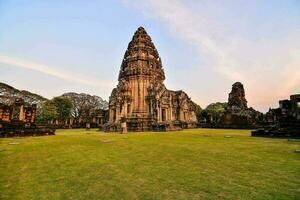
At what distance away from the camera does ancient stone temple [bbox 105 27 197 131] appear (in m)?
29.7

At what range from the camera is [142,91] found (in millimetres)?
31078

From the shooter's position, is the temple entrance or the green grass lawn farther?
the temple entrance

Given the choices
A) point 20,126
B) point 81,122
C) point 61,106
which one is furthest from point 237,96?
point 61,106

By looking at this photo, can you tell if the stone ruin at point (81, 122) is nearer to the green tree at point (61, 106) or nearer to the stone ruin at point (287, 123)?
the green tree at point (61, 106)

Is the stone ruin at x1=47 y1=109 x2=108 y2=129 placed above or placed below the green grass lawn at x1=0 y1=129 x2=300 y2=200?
above

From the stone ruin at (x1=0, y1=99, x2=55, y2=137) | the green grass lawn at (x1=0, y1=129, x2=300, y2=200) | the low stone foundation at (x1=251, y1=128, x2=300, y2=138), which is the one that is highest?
the stone ruin at (x1=0, y1=99, x2=55, y2=137)

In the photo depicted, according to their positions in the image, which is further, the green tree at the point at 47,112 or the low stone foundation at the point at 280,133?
the green tree at the point at 47,112

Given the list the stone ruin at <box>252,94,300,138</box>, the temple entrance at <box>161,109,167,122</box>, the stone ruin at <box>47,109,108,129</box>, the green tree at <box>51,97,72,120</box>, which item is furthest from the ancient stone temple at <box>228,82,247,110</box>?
the green tree at <box>51,97,72,120</box>

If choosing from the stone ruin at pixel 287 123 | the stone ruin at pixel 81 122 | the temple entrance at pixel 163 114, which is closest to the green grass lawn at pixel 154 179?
the stone ruin at pixel 287 123

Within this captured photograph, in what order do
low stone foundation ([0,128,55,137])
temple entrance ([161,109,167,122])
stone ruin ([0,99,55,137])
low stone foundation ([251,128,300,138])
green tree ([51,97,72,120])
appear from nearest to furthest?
low stone foundation ([251,128,300,138]), low stone foundation ([0,128,55,137]), stone ruin ([0,99,55,137]), temple entrance ([161,109,167,122]), green tree ([51,97,72,120])

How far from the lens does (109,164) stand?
19.8 feet

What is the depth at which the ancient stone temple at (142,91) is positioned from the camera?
2966 cm

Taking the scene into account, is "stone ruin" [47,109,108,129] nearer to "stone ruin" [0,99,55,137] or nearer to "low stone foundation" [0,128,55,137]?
"stone ruin" [0,99,55,137]

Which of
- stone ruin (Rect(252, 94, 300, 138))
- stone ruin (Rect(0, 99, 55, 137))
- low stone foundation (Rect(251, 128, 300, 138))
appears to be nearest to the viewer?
low stone foundation (Rect(251, 128, 300, 138))
